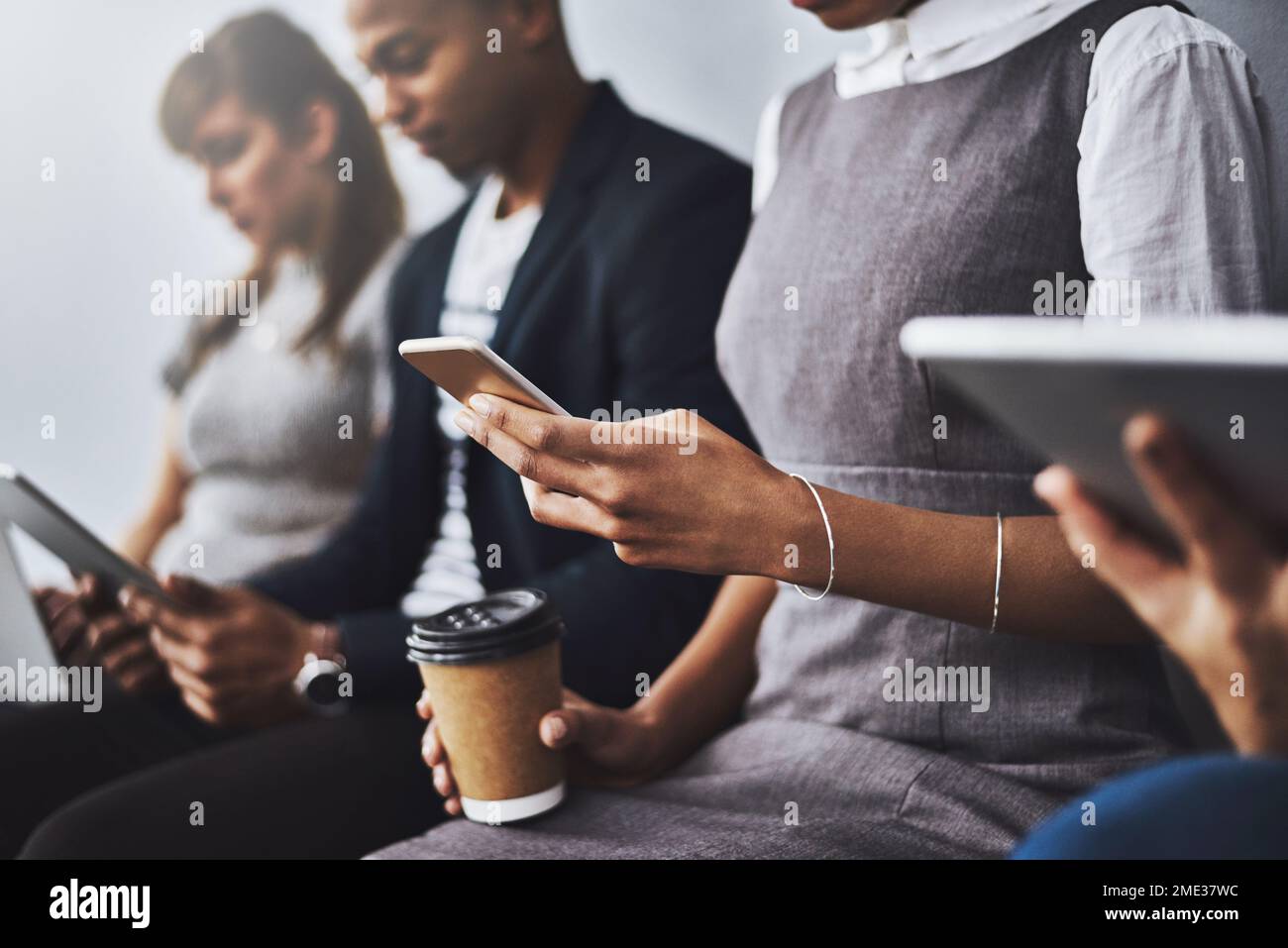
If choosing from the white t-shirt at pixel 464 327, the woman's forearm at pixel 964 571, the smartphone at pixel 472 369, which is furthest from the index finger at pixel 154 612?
the woman's forearm at pixel 964 571

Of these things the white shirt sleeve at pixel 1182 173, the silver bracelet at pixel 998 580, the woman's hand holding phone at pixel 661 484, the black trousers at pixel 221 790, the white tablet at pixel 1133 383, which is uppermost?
the white shirt sleeve at pixel 1182 173

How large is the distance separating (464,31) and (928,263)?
0.74 metres

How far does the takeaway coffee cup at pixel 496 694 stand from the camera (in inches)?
33.7

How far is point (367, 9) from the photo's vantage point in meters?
1.42

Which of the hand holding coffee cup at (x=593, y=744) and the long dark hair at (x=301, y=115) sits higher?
the long dark hair at (x=301, y=115)

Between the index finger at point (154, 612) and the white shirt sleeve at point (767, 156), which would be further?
the index finger at point (154, 612)

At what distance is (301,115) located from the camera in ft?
5.78

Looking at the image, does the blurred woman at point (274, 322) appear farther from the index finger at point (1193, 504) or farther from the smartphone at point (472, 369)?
the index finger at point (1193, 504)

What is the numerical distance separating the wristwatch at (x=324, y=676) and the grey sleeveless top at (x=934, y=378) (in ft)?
1.76

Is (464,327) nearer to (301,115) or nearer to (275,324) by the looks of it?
(275,324)

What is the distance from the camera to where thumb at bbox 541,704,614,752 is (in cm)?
89

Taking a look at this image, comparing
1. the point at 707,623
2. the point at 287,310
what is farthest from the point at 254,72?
the point at 707,623

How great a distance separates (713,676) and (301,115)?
116 centimetres
